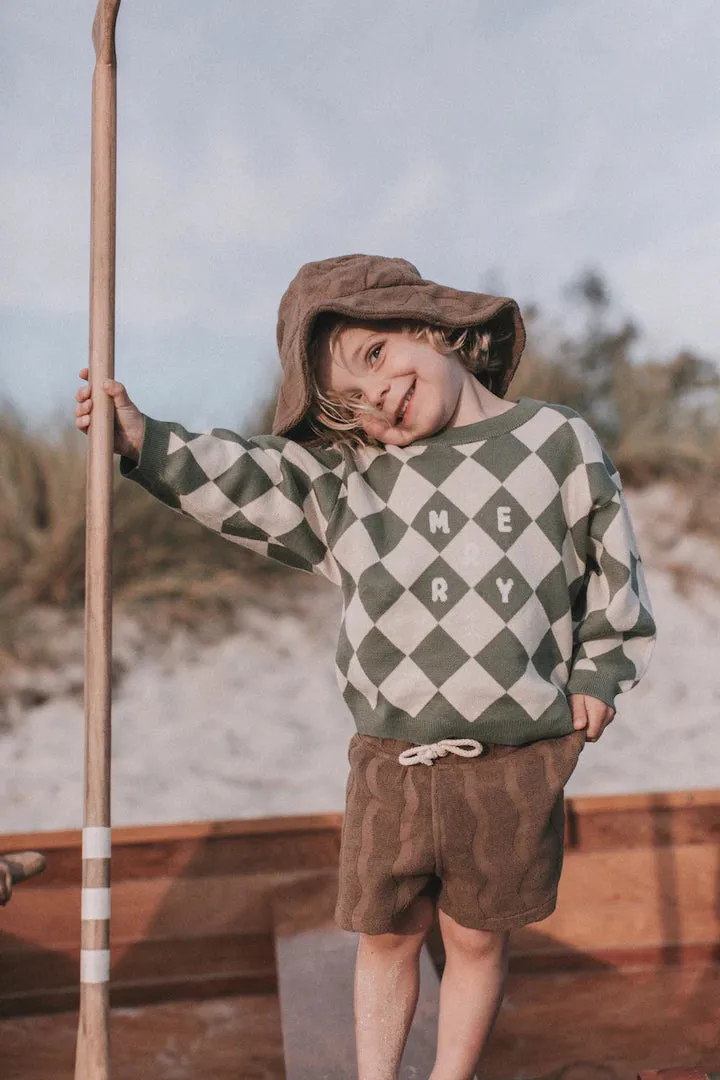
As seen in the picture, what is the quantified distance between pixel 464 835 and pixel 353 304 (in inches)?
25.3

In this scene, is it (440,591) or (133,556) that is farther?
(133,556)

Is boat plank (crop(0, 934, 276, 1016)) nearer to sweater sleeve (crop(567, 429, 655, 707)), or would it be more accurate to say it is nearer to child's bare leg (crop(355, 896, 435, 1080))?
child's bare leg (crop(355, 896, 435, 1080))

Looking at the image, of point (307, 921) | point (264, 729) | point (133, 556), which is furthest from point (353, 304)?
point (133, 556)

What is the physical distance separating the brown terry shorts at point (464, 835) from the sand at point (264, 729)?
2569 mm

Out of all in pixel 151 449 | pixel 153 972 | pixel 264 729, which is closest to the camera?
pixel 151 449

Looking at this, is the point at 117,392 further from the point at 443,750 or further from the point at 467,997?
the point at 467,997

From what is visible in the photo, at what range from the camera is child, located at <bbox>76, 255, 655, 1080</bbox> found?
4.07 ft

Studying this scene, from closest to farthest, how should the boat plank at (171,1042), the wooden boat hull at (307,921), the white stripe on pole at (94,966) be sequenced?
the white stripe on pole at (94,966) < the boat plank at (171,1042) < the wooden boat hull at (307,921)

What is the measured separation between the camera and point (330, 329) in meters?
1.30

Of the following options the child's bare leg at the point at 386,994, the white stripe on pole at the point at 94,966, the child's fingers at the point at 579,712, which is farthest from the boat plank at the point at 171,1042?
the child's fingers at the point at 579,712

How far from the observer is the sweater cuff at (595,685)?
1.28m

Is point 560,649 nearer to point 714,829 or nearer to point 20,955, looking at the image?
point 714,829

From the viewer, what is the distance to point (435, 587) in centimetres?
126

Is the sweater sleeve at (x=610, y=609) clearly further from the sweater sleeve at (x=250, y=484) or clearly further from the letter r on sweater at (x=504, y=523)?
the sweater sleeve at (x=250, y=484)
